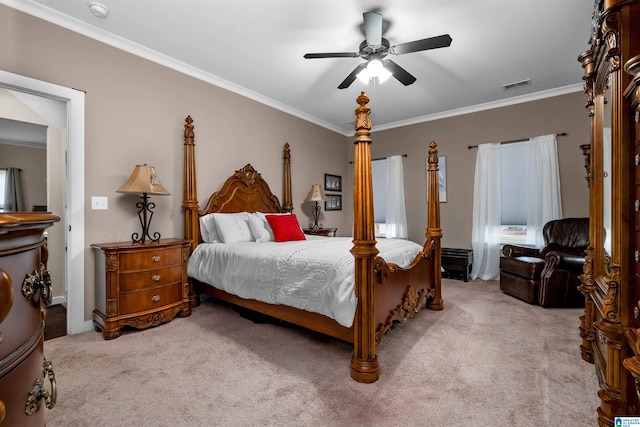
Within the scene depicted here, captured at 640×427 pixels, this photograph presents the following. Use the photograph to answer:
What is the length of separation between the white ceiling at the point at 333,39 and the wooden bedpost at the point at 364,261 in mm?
1308

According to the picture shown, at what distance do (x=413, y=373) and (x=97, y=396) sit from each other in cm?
194

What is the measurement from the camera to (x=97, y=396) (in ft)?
5.73

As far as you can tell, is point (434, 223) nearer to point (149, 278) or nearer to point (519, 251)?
point (519, 251)

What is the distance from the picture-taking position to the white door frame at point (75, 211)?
265cm

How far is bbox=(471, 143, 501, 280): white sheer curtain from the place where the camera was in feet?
15.3

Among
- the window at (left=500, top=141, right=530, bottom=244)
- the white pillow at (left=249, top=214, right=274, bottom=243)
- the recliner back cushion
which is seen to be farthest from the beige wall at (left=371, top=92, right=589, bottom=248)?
the white pillow at (left=249, top=214, right=274, bottom=243)

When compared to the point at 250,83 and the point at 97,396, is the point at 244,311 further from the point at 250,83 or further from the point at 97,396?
the point at 250,83

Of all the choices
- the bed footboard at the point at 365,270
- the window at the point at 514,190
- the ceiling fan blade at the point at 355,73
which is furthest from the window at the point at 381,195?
the bed footboard at the point at 365,270

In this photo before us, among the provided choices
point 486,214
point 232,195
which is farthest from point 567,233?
point 232,195

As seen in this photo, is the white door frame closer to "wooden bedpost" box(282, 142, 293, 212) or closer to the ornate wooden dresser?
the ornate wooden dresser

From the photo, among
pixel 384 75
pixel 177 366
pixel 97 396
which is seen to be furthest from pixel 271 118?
pixel 97 396

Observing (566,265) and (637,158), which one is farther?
(566,265)

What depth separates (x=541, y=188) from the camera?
4316 mm

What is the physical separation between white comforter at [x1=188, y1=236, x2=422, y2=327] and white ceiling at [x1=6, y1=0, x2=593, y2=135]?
2052 mm
